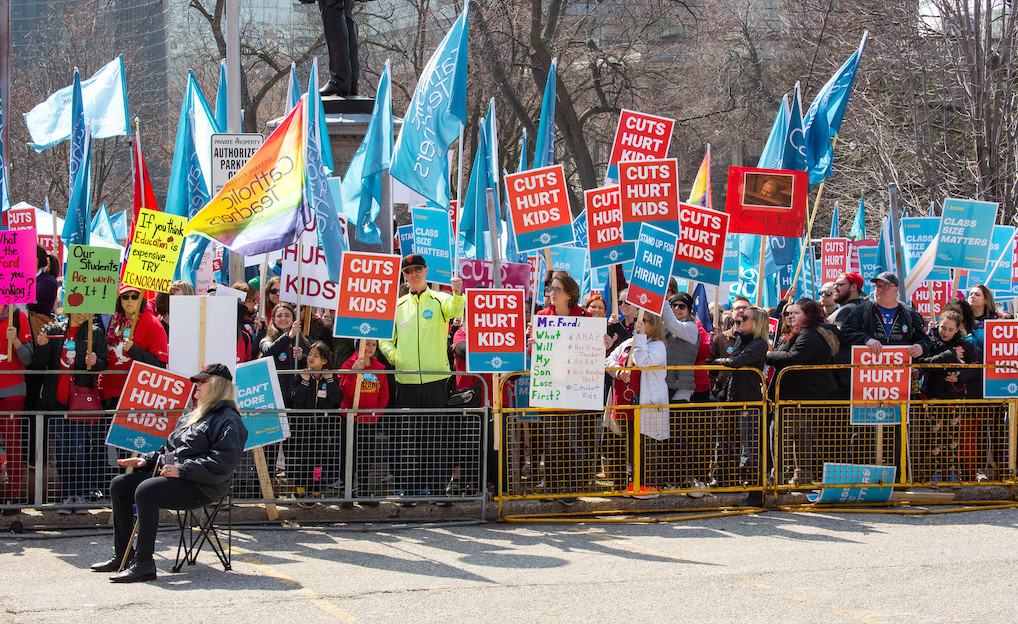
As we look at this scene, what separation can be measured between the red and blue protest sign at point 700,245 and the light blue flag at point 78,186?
5129 millimetres

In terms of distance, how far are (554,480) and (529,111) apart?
21953mm

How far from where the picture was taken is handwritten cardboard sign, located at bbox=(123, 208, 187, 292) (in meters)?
10.0

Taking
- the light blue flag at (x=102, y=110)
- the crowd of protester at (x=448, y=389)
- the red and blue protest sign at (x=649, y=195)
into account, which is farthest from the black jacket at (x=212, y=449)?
the light blue flag at (x=102, y=110)

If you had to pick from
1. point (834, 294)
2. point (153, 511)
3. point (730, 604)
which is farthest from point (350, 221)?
point (730, 604)

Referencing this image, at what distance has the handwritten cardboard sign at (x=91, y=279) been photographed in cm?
870

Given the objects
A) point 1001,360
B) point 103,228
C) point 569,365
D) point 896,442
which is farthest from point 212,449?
point 103,228

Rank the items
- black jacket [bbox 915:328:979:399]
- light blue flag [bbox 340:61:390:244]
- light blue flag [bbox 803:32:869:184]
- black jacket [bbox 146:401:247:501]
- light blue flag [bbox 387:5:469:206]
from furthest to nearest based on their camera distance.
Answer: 1. light blue flag [bbox 803:32:869:184]
2. light blue flag [bbox 340:61:390:244]
3. light blue flag [bbox 387:5:469:206]
4. black jacket [bbox 915:328:979:399]
5. black jacket [bbox 146:401:247:501]

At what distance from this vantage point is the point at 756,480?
975 cm

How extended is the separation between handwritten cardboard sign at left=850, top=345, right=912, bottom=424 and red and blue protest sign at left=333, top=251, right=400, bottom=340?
3.96 metres

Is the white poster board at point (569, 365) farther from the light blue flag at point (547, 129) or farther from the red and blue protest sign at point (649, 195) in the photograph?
the light blue flag at point (547, 129)

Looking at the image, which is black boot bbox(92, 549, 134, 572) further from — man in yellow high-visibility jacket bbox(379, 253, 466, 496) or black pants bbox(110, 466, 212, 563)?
man in yellow high-visibility jacket bbox(379, 253, 466, 496)

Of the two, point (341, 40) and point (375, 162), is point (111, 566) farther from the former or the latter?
point (341, 40)

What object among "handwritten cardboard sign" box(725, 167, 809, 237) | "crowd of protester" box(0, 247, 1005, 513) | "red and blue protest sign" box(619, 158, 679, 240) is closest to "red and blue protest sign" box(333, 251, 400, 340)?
"crowd of protester" box(0, 247, 1005, 513)

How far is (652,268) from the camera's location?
945cm
